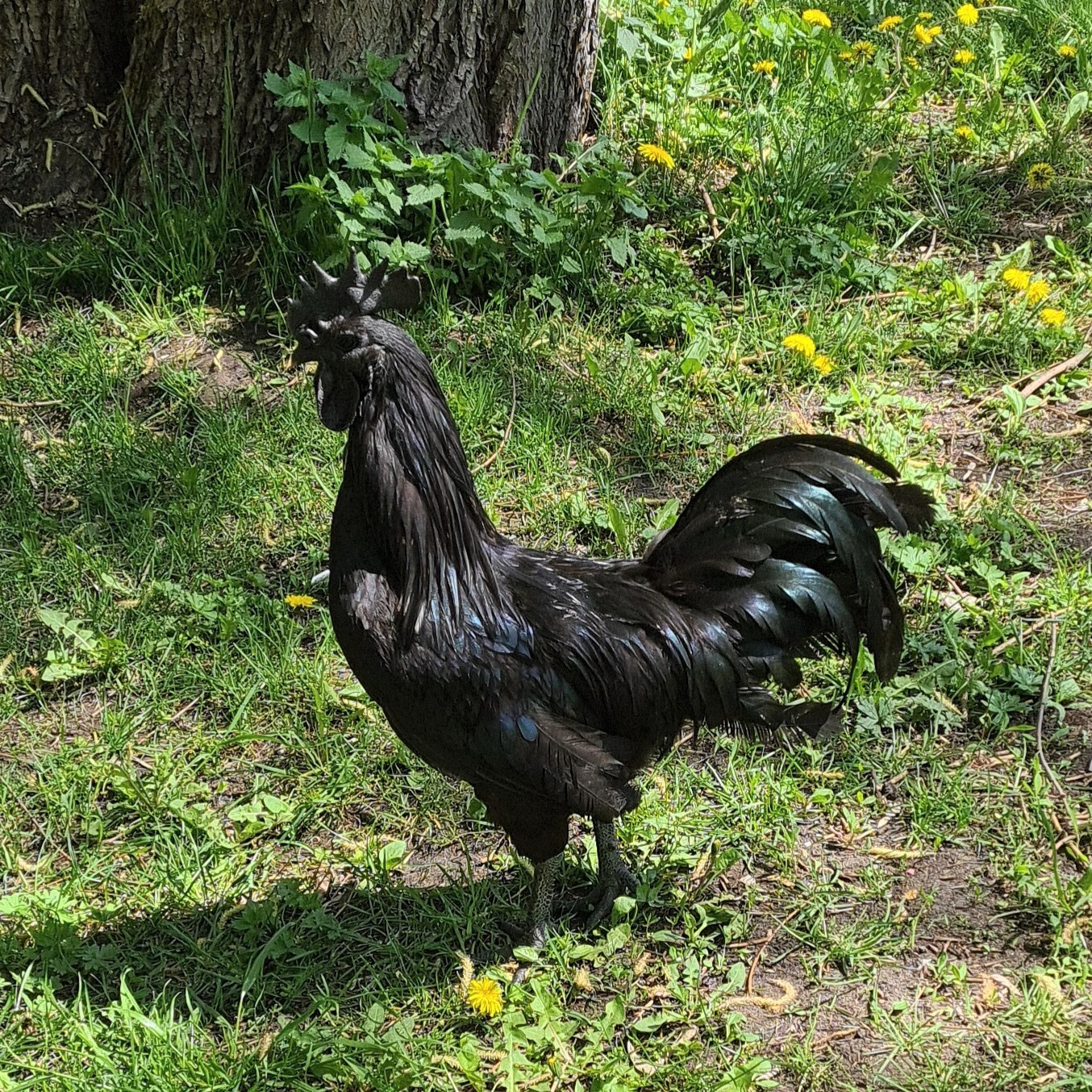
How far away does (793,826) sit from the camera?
3.47 meters

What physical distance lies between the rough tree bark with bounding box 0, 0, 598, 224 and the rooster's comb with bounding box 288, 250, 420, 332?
2412 millimetres

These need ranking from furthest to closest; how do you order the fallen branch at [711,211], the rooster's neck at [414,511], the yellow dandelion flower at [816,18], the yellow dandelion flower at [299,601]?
the yellow dandelion flower at [816,18], the fallen branch at [711,211], the yellow dandelion flower at [299,601], the rooster's neck at [414,511]

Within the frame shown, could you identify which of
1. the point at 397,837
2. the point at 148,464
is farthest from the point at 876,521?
the point at 148,464

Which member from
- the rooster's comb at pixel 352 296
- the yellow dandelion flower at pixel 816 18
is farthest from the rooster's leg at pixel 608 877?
the yellow dandelion flower at pixel 816 18

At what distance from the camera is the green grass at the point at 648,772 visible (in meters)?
3.02

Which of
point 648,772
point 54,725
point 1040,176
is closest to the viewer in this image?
point 648,772

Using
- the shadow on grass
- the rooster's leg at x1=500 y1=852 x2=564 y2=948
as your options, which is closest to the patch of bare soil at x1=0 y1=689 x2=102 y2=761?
the shadow on grass

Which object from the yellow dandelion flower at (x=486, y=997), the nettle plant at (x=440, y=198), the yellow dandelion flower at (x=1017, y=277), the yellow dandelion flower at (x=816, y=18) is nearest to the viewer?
the yellow dandelion flower at (x=486, y=997)

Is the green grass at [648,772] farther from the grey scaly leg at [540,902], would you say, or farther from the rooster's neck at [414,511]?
the rooster's neck at [414,511]

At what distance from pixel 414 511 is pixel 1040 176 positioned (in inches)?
173

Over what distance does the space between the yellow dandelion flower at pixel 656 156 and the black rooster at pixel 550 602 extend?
9.20ft

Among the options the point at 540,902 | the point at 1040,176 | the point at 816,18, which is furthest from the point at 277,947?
the point at 816,18

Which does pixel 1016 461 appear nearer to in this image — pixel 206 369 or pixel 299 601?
pixel 299 601

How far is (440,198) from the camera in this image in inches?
190
